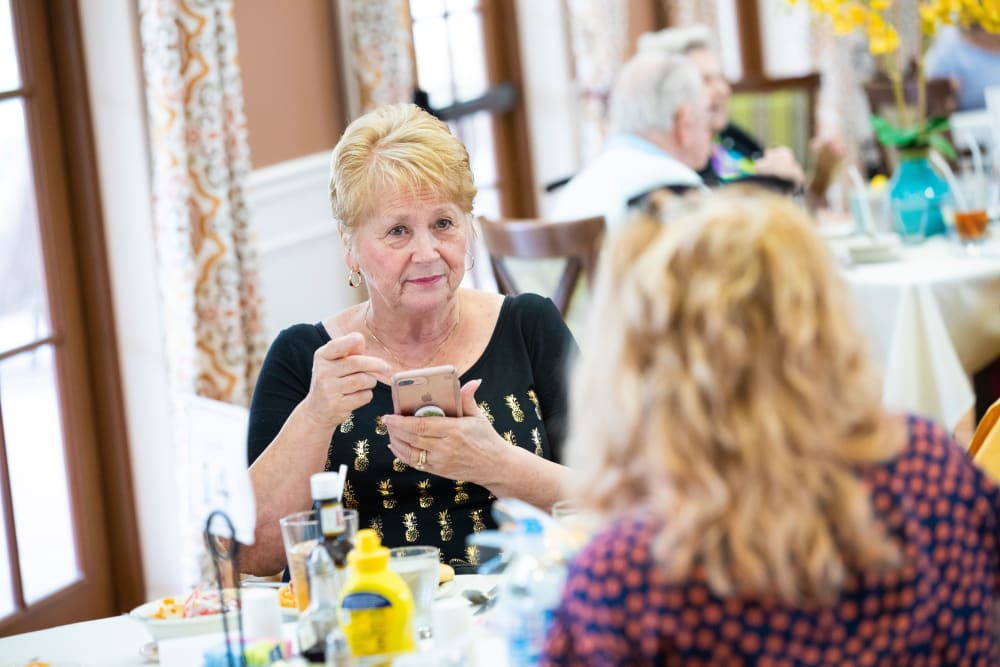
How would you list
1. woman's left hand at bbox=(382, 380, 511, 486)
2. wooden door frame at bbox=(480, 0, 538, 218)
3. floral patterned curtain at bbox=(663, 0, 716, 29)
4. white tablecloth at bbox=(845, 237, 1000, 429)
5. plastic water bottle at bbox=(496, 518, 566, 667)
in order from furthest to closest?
floral patterned curtain at bbox=(663, 0, 716, 29) < wooden door frame at bbox=(480, 0, 538, 218) < white tablecloth at bbox=(845, 237, 1000, 429) < woman's left hand at bbox=(382, 380, 511, 486) < plastic water bottle at bbox=(496, 518, 566, 667)

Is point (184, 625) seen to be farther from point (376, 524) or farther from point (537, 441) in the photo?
point (537, 441)

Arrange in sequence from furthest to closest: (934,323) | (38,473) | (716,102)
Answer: (716,102) < (934,323) < (38,473)

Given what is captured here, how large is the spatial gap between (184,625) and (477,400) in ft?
2.30

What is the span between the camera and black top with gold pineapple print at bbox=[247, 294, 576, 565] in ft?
7.26

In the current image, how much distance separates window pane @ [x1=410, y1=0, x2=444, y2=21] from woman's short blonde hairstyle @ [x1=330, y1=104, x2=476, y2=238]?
3277 mm

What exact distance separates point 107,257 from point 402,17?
1554 mm

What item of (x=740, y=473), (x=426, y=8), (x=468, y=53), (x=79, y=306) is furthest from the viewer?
(x=468, y=53)

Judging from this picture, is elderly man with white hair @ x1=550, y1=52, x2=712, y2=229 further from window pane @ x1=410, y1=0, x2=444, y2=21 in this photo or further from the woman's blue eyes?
the woman's blue eyes

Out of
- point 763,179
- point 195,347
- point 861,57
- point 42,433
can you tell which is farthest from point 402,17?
point 861,57

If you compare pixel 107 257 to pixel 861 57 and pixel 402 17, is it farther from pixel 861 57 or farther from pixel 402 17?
pixel 861 57

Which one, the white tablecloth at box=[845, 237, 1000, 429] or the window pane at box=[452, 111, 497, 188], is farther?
the window pane at box=[452, 111, 497, 188]

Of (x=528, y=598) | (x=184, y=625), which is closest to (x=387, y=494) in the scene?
(x=184, y=625)

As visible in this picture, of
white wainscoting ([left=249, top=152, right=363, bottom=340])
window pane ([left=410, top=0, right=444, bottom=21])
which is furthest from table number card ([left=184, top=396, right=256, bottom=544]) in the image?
window pane ([left=410, top=0, right=444, bottom=21])

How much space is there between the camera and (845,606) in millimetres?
A: 1114
